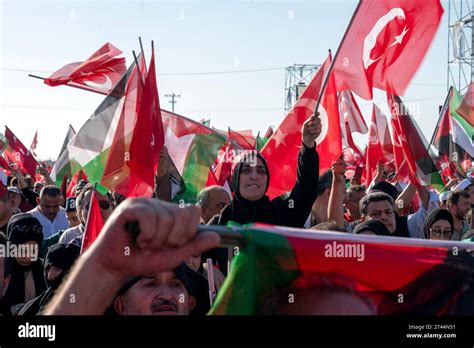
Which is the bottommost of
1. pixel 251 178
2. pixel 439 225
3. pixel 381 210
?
pixel 439 225

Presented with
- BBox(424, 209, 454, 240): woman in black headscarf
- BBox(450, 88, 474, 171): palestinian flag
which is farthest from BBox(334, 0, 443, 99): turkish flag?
BBox(450, 88, 474, 171): palestinian flag

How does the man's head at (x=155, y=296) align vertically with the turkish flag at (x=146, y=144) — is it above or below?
below

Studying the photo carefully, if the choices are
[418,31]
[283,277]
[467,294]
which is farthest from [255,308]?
[418,31]

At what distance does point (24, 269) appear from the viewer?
4.55 m

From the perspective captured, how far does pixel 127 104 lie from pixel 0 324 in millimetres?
3782

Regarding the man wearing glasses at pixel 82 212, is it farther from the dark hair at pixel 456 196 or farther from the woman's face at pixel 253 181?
the dark hair at pixel 456 196

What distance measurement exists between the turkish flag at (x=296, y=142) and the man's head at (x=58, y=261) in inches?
77.8

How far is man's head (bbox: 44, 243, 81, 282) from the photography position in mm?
3846

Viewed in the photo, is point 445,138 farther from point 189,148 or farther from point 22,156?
point 22,156

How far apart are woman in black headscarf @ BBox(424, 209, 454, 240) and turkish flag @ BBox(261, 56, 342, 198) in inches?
32.5

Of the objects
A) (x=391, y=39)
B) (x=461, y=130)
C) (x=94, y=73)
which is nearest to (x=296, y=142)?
(x=391, y=39)

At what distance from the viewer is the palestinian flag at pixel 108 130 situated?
6.30m

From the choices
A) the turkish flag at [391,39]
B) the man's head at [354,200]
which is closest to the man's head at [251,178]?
the turkish flag at [391,39]

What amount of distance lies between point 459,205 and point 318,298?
4900mm
